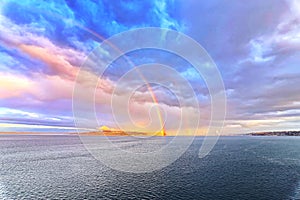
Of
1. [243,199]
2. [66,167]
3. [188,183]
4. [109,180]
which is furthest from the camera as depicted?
[66,167]

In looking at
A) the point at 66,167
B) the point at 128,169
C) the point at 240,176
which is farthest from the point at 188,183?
the point at 66,167

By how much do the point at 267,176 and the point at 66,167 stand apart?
86.0 metres

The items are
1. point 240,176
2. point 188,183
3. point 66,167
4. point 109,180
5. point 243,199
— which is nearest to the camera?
point 243,199

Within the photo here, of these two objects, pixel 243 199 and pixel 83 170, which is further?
pixel 83 170

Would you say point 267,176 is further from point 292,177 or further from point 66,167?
point 66,167

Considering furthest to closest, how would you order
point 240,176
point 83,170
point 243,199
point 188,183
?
point 83,170 < point 240,176 < point 188,183 < point 243,199

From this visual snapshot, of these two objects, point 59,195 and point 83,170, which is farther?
point 83,170

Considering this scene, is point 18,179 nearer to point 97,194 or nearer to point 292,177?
point 97,194

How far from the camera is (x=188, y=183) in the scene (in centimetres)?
6888

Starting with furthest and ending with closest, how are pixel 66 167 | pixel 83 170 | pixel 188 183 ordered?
pixel 66 167 < pixel 83 170 < pixel 188 183

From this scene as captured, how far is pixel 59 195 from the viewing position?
190 feet

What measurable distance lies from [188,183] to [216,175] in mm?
17463

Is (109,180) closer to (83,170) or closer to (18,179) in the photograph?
(83,170)

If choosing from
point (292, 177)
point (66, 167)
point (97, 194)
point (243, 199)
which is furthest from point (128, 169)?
point (292, 177)
